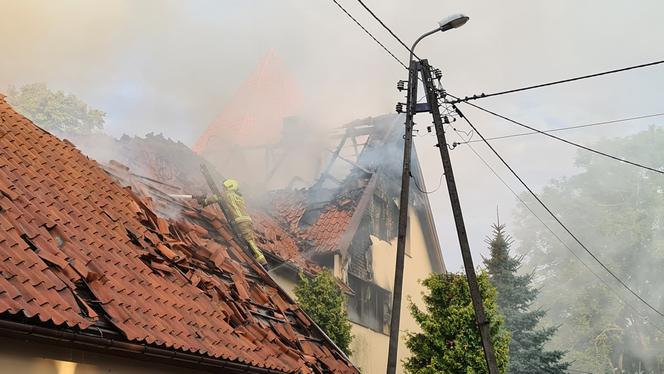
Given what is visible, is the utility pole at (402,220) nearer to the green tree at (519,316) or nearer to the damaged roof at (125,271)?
the damaged roof at (125,271)

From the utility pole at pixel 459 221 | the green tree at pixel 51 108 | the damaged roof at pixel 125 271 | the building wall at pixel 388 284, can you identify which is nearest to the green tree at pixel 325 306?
the building wall at pixel 388 284

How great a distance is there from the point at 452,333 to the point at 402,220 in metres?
2.22

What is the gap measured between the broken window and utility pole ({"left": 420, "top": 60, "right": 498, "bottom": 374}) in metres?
5.90

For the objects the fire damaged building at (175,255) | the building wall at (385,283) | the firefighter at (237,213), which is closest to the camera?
the fire damaged building at (175,255)

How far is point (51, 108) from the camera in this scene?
2497cm

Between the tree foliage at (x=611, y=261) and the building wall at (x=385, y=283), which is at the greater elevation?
the tree foliage at (x=611, y=261)

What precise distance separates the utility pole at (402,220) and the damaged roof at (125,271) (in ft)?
2.53

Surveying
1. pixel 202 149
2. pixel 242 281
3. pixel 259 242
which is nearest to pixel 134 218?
pixel 242 281

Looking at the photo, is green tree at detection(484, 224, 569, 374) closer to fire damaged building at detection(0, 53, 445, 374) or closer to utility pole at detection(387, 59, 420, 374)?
fire damaged building at detection(0, 53, 445, 374)

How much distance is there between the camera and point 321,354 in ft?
32.9

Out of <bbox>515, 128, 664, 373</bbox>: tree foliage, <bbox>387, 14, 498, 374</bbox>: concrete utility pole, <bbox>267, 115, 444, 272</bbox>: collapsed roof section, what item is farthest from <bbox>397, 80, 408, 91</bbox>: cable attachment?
<bbox>515, 128, 664, 373</bbox>: tree foliage

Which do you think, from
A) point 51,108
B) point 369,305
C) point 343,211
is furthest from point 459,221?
point 51,108

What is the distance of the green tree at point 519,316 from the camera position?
20109 mm

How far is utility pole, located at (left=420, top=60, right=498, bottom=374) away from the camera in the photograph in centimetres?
987
